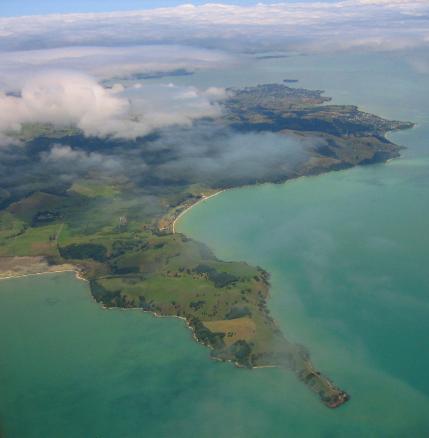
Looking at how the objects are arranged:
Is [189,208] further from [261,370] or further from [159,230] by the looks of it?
[261,370]

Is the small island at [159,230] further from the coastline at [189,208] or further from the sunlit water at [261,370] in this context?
the sunlit water at [261,370]

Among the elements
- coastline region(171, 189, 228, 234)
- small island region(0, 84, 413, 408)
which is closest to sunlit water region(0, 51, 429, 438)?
coastline region(171, 189, 228, 234)

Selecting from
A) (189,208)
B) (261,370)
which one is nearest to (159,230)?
(189,208)

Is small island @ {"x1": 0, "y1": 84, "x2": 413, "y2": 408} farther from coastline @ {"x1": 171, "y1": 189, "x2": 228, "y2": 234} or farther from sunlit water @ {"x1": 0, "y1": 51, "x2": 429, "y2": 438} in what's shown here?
sunlit water @ {"x1": 0, "y1": 51, "x2": 429, "y2": 438}

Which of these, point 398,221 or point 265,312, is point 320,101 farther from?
point 265,312

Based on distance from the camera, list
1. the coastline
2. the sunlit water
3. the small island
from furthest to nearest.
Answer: the coastline < the small island < the sunlit water
